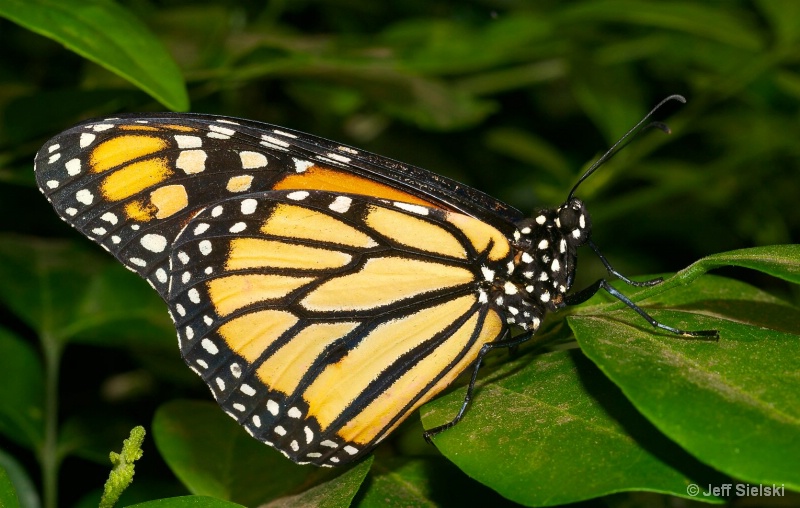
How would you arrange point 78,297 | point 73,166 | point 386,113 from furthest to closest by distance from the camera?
point 386,113, point 78,297, point 73,166

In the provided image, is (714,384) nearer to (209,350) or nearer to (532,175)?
(209,350)

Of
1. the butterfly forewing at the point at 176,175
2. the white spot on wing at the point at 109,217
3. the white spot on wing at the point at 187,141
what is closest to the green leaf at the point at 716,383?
A: the butterfly forewing at the point at 176,175

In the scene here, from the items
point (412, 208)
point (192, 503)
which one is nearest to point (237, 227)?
point (412, 208)

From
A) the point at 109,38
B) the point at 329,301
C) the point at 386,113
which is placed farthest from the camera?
the point at 386,113

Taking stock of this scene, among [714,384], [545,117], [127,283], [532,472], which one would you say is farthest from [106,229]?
[545,117]

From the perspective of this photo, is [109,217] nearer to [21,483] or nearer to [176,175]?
[176,175]

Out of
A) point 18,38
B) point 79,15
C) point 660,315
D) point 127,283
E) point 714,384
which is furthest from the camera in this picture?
point 18,38
